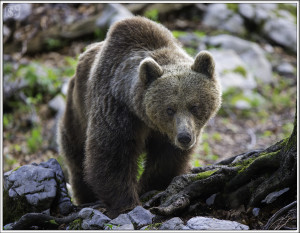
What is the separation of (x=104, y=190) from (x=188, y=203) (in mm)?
1669

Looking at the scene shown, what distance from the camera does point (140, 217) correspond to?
507cm

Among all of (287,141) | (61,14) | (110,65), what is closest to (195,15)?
(61,14)

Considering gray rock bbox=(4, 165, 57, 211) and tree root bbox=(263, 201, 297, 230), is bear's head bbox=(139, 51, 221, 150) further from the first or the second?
gray rock bbox=(4, 165, 57, 211)

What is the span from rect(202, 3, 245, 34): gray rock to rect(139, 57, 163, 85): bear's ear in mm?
13953

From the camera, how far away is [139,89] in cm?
596

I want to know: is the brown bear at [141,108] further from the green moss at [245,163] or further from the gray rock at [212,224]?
the gray rock at [212,224]

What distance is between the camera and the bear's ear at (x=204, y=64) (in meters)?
5.85

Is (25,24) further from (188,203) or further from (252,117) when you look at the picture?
(188,203)

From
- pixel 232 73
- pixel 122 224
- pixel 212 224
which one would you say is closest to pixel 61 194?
pixel 122 224

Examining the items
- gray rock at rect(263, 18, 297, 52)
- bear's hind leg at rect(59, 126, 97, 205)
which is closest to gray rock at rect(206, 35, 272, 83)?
gray rock at rect(263, 18, 297, 52)

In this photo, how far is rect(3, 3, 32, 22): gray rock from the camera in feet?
50.6

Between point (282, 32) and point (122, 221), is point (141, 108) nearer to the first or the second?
point (122, 221)

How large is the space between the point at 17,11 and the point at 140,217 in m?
13.6

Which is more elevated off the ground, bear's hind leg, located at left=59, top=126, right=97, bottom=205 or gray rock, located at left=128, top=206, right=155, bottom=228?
gray rock, located at left=128, top=206, right=155, bottom=228
